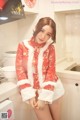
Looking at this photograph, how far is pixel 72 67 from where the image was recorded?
2412 millimetres

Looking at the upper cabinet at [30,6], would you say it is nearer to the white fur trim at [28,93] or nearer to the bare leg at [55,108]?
the white fur trim at [28,93]

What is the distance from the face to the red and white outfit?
2.4 inches

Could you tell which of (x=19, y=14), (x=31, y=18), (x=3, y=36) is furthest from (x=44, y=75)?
(x=31, y=18)

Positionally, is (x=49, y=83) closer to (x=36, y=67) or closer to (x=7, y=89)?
(x=36, y=67)

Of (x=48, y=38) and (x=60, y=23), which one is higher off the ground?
(x=60, y=23)

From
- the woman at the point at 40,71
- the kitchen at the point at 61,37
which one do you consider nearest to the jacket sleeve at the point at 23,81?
the woman at the point at 40,71

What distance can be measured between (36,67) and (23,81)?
0.17 meters

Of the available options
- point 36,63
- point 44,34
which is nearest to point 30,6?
point 44,34

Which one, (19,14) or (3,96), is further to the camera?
(19,14)

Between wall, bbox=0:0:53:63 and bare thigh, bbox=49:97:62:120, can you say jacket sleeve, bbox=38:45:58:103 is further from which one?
wall, bbox=0:0:53:63

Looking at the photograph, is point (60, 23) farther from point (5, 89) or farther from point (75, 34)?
point (5, 89)

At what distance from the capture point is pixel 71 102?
2.11 metres

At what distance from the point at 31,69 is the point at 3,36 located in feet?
2.40

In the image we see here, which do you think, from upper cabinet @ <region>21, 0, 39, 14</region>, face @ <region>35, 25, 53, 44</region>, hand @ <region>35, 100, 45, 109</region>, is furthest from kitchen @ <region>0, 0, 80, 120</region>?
face @ <region>35, 25, 53, 44</region>
